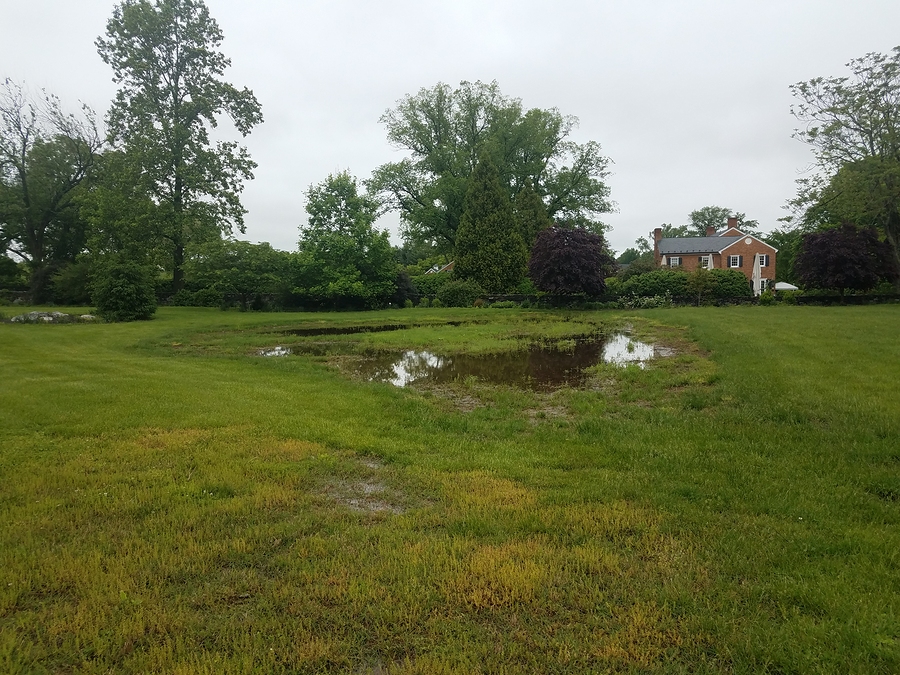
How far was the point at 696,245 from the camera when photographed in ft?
183

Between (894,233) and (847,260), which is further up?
(894,233)

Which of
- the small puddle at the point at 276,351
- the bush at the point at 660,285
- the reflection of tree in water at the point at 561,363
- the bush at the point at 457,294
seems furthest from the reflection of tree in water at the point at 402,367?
the bush at the point at 660,285

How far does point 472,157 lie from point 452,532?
147ft

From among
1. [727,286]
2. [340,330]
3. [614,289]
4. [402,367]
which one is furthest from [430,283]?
[402,367]

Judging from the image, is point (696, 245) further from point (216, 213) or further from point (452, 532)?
point (452, 532)

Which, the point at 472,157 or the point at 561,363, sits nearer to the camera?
the point at 561,363

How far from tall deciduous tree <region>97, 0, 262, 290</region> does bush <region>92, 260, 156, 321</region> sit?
16.6 feet

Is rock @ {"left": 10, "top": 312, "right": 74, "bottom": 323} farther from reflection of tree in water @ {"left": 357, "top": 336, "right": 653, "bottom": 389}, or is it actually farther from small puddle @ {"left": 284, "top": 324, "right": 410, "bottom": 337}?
reflection of tree in water @ {"left": 357, "top": 336, "right": 653, "bottom": 389}

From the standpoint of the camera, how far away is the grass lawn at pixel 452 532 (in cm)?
249

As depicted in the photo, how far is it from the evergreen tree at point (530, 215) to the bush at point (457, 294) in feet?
25.7

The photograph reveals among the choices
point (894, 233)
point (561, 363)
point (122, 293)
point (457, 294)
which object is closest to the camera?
point (561, 363)

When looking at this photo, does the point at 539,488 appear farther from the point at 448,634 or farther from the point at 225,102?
the point at 225,102

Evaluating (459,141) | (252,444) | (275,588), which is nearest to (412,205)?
(459,141)

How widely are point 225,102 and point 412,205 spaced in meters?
17.9
